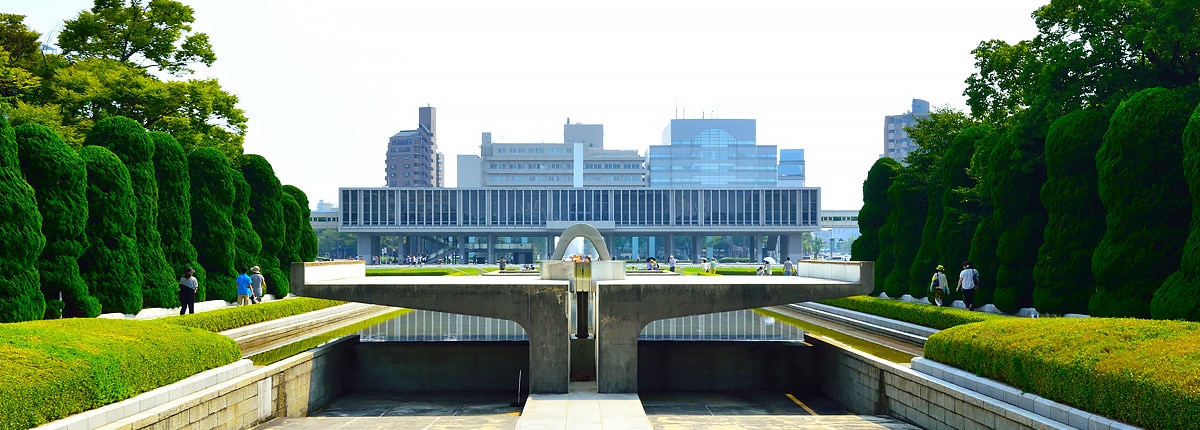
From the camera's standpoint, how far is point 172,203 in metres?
29.5

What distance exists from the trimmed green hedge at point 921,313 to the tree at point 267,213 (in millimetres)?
22193

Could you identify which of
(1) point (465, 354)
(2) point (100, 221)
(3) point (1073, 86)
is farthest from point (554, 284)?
(3) point (1073, 86)

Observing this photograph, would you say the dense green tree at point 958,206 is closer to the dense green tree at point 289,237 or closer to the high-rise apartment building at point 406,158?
the dense green tree at point 289,237

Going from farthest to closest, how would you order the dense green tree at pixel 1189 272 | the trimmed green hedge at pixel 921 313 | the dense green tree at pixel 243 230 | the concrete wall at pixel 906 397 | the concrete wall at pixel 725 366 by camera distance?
1. the dense green tree at pixel 243 230
2. the concrete wall at pixel 725 366
3. the trimmed green hedge at pixel 921 313
4. the dense green tree at pixel 1189 272
5. the concrete wall at pixel 906 397

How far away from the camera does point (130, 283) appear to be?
989 inches

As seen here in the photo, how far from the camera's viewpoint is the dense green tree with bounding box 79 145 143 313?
24.8 metres

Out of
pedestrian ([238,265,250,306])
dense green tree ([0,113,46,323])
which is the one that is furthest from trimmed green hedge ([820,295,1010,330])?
dense green tree ([0,113,46,323])

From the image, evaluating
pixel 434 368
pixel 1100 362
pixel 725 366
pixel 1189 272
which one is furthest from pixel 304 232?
pixel 1100 362

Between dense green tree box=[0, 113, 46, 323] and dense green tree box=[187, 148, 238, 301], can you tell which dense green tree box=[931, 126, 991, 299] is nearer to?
dense green tree box=[187, 148, 238, 301]

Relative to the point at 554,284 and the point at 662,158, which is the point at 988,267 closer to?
the point at 554,284

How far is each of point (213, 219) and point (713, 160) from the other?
138986 millimetres

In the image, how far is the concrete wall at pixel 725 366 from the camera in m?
25.5

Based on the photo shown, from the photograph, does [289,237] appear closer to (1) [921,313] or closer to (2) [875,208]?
(2) [875,208]

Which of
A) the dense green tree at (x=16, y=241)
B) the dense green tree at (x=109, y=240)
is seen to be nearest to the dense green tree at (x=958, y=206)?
the dense green tree at (x=109, y=240)
